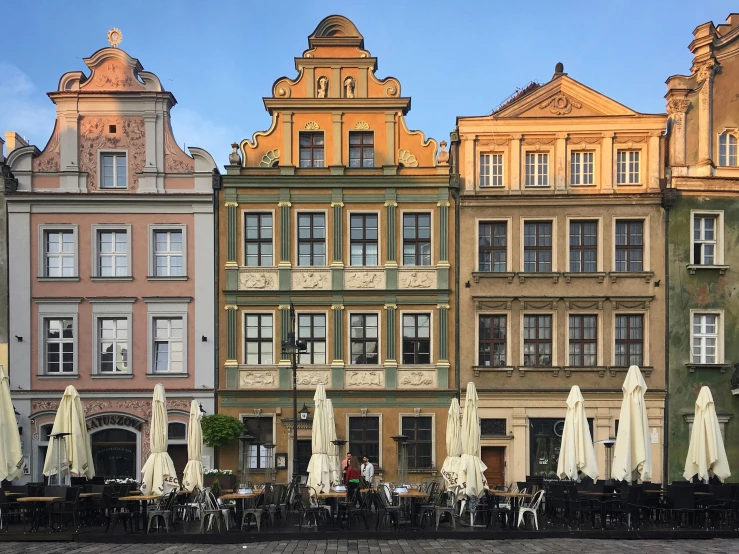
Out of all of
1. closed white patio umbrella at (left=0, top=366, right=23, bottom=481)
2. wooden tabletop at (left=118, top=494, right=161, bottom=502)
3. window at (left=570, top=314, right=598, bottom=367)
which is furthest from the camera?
window at (left=570, top=314, right=598, bottom=367)

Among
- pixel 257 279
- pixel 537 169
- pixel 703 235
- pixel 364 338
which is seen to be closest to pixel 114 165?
pixel 257 279

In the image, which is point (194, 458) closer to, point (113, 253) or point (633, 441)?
point (113, 253)

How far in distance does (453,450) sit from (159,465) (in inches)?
301

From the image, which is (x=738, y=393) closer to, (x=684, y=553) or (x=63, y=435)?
(x=684, y=553)

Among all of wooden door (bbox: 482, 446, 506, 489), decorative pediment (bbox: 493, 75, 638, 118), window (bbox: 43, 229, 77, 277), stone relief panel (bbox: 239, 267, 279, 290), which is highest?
decorative pediment (bbox: 493, 75, 638, 118)

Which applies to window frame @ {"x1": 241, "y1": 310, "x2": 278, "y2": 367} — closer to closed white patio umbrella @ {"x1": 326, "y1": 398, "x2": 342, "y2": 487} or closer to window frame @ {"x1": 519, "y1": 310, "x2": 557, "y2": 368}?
closed white patio umbrella @ {"x1": 326, "y1": 398, "x2": 342, "y2": 487}

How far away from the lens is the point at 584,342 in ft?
95.8

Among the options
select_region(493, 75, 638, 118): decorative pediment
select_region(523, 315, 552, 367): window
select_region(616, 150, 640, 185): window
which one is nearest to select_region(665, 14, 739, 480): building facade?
select_region(616, 150, 640, 185): window

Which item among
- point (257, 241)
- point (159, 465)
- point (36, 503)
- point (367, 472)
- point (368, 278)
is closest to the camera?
point (36, 503)

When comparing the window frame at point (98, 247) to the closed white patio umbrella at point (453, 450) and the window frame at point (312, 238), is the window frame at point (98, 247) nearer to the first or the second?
the window frame at point (312, 238)

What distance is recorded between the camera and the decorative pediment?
29.8 meters

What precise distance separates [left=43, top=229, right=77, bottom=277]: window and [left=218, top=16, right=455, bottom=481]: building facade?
527 cm

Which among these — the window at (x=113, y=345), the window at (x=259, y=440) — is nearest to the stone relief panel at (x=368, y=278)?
the window at (x=259, y=440)

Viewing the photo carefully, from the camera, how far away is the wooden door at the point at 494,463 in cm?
2883
